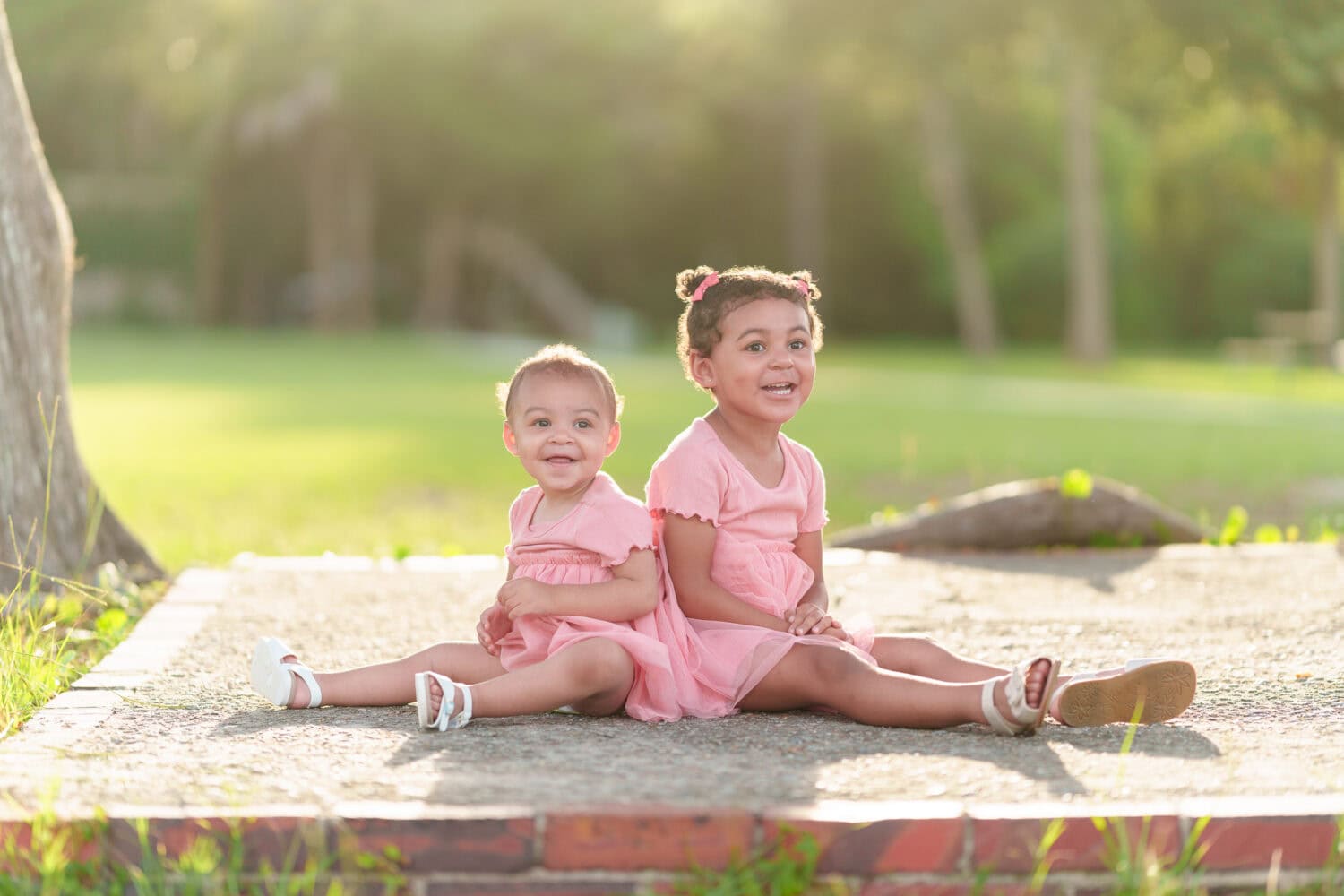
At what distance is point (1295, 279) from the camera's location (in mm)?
36250

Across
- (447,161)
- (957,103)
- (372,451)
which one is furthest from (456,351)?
(372,451)

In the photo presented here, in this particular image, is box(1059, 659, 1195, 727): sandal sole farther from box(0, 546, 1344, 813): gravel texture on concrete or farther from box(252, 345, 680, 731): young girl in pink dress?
box(252, 345, 680, 731): young girl in pink dress

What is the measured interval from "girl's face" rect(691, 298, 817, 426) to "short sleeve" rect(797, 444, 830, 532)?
0.21m

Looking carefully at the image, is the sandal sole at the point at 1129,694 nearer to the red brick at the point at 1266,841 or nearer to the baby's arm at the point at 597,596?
the red brick at the point at 1266,841

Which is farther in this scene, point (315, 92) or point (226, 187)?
point (226, 187)

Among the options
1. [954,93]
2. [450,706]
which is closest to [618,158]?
[954,93]

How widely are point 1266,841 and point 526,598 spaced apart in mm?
1634

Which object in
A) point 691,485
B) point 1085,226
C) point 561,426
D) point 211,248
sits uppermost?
point 211,248

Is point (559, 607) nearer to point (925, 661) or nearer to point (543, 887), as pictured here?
point (925, 661)

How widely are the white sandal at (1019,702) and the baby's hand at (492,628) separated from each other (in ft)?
3.63

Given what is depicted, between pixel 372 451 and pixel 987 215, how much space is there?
2820cm

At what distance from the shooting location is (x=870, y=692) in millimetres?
3449

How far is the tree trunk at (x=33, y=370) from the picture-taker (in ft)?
16.9

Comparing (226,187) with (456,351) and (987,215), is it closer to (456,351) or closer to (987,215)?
(456,351)
